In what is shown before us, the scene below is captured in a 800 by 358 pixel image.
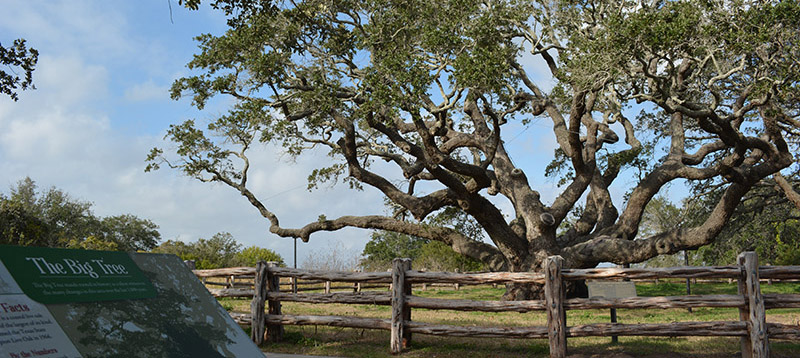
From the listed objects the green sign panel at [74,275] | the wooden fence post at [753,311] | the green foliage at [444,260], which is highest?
the green foliage at [444,260]

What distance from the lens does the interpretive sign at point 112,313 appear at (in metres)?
3.52

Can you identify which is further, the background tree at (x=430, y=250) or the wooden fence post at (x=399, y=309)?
the background tree at (x=430, y=250)

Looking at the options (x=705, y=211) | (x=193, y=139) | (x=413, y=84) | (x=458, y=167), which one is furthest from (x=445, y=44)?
(x=705, y=211)

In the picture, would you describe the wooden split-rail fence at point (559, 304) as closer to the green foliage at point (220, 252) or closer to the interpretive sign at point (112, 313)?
the interpretive sign at point (112, 313)

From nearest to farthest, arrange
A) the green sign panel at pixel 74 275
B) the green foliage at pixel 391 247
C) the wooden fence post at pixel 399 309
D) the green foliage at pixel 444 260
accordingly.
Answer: the green sign panel at pixel 74 275 → the wooden fence post at pixel 399 309 → the green foliage at pixel 444 260 → the green foliage at pixel 391 247

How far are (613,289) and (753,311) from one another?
1.73 m

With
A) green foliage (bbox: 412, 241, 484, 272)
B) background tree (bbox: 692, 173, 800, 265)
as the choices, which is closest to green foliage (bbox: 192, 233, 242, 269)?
green foliage (bbox: 412, 241, 484, 272)

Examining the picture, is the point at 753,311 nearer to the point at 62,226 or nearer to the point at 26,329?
the point at 26,329

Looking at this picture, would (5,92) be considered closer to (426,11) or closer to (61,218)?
(426,11)

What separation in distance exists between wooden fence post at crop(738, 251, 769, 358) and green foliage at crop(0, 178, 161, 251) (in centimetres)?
2535

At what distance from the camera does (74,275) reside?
411 centimetres

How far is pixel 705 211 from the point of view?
70.9 feet

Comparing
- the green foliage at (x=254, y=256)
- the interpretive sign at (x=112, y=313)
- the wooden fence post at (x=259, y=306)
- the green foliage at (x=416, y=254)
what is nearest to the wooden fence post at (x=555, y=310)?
the wooden fence post at (x=259, y=306)

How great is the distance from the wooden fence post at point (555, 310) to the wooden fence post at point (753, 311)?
2.35 meters
